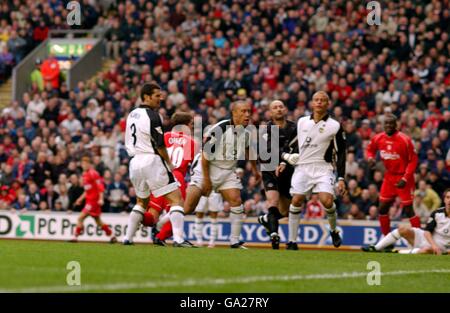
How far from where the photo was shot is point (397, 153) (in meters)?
16.7

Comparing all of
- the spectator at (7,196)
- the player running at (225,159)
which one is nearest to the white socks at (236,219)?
the player running at (225,159)

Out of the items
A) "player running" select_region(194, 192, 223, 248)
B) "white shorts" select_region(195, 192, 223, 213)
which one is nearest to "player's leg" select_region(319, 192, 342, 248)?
"player running" select_region(194, 192, 223, 248)

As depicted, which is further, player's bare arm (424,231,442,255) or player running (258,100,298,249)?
player running (258,100,298,249)

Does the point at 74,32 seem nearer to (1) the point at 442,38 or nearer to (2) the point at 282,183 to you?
(1) the point at 442,38

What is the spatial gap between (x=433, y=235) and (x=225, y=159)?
11.1ft

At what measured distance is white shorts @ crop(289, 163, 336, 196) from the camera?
1461cm

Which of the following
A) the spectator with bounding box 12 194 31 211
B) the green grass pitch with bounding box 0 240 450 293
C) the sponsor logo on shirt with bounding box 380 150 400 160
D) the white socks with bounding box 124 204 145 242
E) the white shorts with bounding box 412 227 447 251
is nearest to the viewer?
the green grass pitch with bounding box 0 240 450 293

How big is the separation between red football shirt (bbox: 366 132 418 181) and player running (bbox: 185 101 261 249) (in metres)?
2.72

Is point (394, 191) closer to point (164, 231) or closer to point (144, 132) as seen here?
point (164, 231)

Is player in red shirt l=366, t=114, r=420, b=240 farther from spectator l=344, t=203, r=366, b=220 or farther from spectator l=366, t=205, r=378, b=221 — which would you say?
spectator l=344, t=203, r=366, b=220

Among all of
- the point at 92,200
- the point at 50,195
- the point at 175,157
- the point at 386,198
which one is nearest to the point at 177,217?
the point at 175,157
